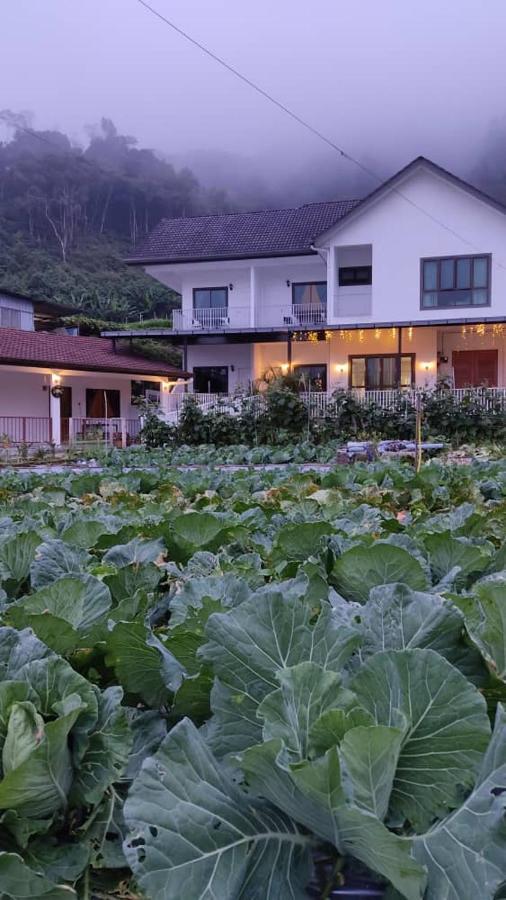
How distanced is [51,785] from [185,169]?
380 ft

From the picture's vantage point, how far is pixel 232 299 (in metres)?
26.9

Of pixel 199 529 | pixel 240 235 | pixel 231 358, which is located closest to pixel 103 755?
pixel 199 529

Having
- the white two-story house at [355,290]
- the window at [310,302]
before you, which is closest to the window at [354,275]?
the white two-story house at [355,290]

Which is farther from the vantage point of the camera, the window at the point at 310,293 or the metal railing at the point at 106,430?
the window at the point at 310,293

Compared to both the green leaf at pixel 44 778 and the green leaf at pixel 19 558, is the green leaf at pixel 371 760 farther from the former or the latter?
the green leaf at pixel 19 558

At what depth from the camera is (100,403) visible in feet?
92.4

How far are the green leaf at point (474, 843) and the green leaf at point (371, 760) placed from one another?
0.05 metres

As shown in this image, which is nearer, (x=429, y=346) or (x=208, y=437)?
(x=208, y=437)

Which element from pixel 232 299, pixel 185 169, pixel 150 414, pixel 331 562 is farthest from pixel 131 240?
pixel 331 562

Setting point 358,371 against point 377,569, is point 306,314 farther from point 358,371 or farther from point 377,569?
point 377,569

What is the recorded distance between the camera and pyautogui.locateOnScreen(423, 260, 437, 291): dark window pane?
23.9 meters

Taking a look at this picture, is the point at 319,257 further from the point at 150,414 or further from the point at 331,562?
the point at 331,562

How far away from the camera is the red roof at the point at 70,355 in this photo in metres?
23.4

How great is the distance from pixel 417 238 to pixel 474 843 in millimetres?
25140
